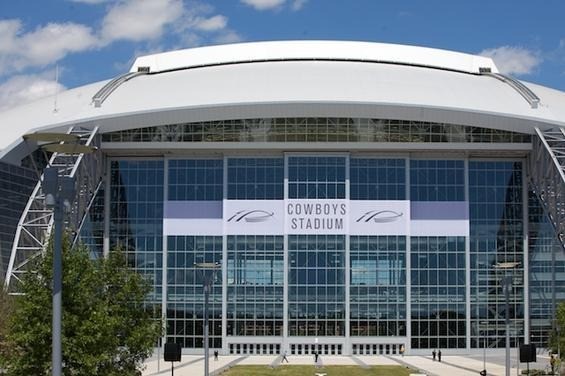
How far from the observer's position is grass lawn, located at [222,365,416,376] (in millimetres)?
56638

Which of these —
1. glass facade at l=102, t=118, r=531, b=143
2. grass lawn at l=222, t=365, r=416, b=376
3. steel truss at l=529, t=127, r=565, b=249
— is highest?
glass facade at l=102, t=118, r=531, b=143

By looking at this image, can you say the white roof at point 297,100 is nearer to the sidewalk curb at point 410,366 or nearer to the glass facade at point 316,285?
the glass facade at point 316,285

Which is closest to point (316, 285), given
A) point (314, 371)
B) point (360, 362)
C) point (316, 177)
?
point (316, 177)

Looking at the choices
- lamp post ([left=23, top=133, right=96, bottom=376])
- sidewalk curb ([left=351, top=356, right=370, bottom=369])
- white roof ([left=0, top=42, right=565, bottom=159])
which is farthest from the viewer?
white roof ([left=0, top=42, right=565, bottom=159])

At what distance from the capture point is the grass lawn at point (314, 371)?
5664 centimetres

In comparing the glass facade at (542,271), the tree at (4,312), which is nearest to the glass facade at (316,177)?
the glass facade at (542,271)

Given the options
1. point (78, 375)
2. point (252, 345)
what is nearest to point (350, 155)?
point (252, 345)

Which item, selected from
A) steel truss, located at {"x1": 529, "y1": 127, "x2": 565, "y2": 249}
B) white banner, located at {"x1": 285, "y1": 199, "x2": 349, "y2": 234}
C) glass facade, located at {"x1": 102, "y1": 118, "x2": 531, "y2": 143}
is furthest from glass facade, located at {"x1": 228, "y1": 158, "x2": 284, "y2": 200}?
steel truss, located at {"x1": 529, "y1": 127, "x2": 565, "y2": 249}

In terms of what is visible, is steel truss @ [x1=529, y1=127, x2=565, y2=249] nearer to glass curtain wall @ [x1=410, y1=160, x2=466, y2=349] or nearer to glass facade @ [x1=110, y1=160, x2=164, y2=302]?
glass curtain wall @ [x1=410, y1=160, x2=466, y2=349]

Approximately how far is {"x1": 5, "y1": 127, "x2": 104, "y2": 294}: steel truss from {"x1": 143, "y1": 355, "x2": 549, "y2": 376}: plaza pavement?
33.9 feet

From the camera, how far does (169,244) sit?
77.2 metres

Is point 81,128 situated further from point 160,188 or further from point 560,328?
point 560,328

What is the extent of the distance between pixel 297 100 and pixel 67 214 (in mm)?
17850

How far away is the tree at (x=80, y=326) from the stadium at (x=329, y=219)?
4302 centimetres
